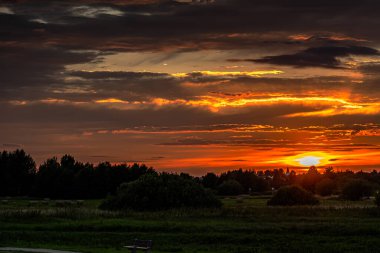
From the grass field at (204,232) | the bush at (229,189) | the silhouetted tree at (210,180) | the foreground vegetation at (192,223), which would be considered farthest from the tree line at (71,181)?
the grass field at (204,232)

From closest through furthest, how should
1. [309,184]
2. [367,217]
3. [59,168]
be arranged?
[367,217], [59,168], [309,184]

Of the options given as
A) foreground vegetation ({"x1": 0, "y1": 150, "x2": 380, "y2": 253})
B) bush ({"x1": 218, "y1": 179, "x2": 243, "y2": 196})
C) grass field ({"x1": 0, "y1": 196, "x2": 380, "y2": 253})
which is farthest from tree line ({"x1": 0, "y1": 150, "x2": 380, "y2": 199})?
grass field ({"x1": 0, "y1": 196, "x2": 380, "y2": 253})

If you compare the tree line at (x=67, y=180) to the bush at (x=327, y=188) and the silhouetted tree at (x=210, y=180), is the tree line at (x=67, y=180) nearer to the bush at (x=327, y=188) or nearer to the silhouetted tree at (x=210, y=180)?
the silhouetted tree at (x=210, y=180)

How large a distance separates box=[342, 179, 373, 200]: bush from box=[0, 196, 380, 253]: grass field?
4796cm

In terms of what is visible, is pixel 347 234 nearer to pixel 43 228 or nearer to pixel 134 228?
pixel 134 228

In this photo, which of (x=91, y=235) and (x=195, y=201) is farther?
(x=195, y=201)

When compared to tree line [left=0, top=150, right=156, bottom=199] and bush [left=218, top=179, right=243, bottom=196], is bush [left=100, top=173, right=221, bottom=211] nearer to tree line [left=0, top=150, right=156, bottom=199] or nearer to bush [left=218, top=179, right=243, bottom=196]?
tree line [left=0, top=150, right=156, bottom=199]

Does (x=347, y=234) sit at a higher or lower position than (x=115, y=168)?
lower

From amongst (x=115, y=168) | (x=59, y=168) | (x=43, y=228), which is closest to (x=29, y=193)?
(x=59, y=168)

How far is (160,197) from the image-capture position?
293 feet

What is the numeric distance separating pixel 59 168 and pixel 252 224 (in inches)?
4036

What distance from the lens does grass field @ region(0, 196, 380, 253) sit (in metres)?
47.1

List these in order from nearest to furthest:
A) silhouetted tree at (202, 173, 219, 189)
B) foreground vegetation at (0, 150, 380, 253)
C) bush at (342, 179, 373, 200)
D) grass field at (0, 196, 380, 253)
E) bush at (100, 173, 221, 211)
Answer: grass field at (0, 196, 380, 253), foreground vegetation at (0, 150, 380, 253), bush at (100, 173, 221, 211), bush at (342, 179, 373, 200), silhouetted tree at (202, 173, 219, 189)

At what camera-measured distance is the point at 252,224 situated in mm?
59250
